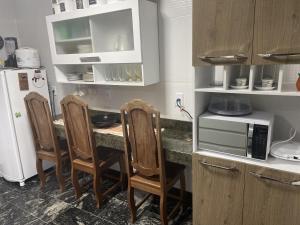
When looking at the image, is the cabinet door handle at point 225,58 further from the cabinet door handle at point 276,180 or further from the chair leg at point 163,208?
the chair leg at point 163,208

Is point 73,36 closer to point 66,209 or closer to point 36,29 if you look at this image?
point 36,29

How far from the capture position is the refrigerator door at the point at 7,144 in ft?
7.56

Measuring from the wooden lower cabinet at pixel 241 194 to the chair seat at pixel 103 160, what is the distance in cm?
90

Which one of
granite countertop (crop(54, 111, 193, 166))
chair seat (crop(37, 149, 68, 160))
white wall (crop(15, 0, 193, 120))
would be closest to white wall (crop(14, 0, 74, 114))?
white wall (crop(15, 0, 193, 120))

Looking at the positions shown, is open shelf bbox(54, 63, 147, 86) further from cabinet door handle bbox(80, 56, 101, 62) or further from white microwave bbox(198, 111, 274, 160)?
white microwave bbox(198, 111, 274, 160)

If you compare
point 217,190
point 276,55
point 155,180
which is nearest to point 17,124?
point 155,180

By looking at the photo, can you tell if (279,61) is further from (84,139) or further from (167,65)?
(84,139)

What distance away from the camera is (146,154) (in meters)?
1.65

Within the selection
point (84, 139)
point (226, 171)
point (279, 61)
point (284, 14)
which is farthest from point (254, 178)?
point (84, 139)

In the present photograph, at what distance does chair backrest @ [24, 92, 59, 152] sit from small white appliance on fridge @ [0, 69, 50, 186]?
0.15m

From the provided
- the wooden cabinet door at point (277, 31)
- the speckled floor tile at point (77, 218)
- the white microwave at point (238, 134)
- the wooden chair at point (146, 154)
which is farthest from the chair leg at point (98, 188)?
the wooden cabinet door at point (277, 31)

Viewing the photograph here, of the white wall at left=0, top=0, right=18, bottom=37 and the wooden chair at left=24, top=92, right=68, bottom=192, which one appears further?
the white wall at left=0, top=0, right=18, bottom=37

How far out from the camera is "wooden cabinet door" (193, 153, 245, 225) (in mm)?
1363

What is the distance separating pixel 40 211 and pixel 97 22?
1.83 m
